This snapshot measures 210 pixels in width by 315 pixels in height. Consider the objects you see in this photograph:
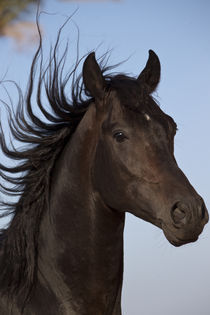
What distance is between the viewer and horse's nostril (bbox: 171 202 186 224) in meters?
3.26

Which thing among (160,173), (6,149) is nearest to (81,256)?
(160,173)

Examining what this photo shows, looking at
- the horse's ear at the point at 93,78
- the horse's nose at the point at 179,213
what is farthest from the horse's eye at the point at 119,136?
the horse's nose at the point at 179,213

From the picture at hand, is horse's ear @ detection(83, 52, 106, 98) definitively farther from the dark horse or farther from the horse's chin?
the horse's chin

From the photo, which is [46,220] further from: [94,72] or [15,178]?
[94,72]

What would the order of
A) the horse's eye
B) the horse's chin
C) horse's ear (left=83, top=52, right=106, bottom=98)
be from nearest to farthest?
the horse's chin → the horse's eye → horse's ear (left=83, top=52, right=106, bottom=98)

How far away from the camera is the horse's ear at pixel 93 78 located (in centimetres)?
398

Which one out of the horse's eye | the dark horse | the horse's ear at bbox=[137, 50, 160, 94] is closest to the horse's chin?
the dark horse

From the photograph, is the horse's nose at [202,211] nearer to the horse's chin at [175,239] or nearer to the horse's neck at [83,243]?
the horse's chin at [175,239]

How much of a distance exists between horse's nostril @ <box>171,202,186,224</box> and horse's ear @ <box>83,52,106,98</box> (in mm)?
1126

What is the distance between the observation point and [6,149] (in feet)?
14.7

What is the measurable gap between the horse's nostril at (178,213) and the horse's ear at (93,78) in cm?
113

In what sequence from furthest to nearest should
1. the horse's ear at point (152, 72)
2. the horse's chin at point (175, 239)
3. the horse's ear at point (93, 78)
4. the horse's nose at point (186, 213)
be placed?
the horse's ear at point (152, 72), the horse's ear at point (93, 78), the horse's chin at point (175, 239), the horse's nose at point (186, 213)

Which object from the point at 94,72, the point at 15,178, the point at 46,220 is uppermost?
the point at 94,72

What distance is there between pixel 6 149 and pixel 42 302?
1352mm
